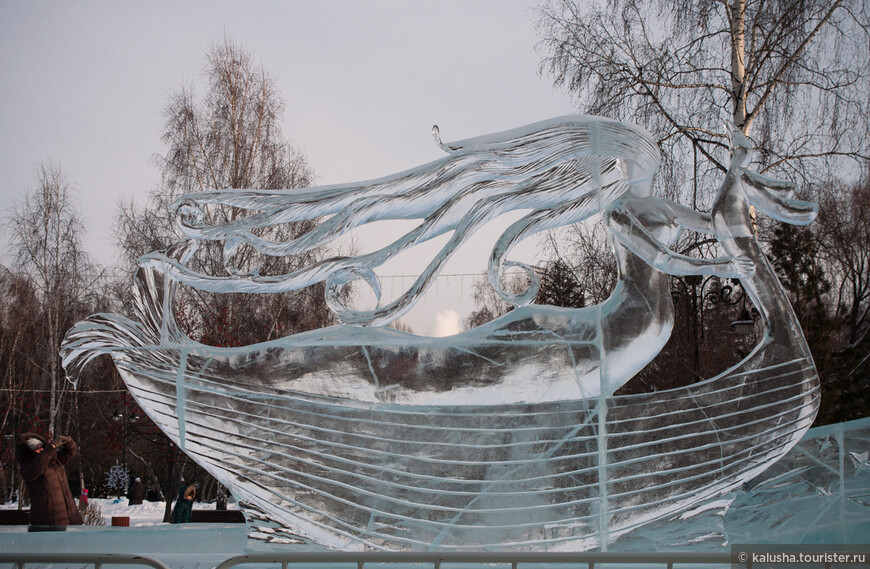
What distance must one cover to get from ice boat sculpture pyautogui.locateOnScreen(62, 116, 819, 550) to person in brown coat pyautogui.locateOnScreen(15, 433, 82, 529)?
247 cm

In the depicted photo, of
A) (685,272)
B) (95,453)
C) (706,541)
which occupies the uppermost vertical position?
(685,272)

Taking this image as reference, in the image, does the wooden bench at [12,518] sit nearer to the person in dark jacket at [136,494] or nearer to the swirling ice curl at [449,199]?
the swirling ice curl at [449,199]

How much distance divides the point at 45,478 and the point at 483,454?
423 cm

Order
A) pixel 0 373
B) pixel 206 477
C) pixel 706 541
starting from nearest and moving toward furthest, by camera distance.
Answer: pixel 706 541
pixel 206 477
pixel 0 373

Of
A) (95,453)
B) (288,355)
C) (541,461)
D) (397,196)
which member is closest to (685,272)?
(541,461)

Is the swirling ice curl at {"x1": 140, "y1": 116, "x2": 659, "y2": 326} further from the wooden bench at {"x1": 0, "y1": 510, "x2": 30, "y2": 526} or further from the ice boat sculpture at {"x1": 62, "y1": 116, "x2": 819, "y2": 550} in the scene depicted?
the wooden bench at {"x1": 0, "y1": 510, "x2": 30, "y2": 526}

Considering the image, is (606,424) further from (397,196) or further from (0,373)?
(0,373)

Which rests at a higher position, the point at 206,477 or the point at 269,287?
the point at 269,287

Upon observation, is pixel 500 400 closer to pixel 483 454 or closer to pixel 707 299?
pixel 483 454

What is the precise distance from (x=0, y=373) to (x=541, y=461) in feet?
63.5

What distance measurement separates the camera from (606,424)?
4.00 meters

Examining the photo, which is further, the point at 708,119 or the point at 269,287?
the point at 708,119

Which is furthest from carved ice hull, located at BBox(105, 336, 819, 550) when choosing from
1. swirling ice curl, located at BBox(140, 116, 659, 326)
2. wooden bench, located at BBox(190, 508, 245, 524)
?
wooden bench, located at BBox(190, 508, 245, 524)

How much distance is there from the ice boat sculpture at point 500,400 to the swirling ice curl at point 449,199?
0.07 ft
